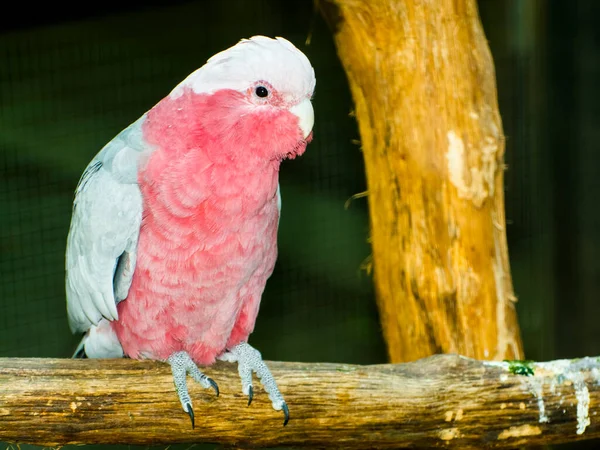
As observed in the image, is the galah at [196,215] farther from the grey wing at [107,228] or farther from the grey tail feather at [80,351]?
the grey tail feather at [80,351]

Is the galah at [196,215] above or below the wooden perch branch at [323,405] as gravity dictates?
above

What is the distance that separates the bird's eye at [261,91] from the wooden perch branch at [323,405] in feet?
2.64

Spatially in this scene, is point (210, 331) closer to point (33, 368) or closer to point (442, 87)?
point (33, 368)

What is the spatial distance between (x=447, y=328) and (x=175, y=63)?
82.3 inches

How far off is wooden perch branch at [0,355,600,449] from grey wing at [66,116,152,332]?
0.73ft

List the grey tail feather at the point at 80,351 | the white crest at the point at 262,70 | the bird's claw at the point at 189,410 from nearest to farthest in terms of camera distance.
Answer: the white crest at the point at 262,70 < the bird's claw at the point at 189,410 < the grey tail feather at the point at 80,351

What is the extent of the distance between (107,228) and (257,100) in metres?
0.58

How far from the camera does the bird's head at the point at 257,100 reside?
5.94 feet

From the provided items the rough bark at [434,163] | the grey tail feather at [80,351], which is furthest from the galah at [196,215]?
the rough bark at [434,163]

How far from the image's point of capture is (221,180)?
6.15 ft

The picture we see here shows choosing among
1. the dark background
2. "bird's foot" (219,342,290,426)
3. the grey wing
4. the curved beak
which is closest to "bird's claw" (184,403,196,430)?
"bird's foot" (219,342,290,426)

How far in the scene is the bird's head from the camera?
1810 millimetres

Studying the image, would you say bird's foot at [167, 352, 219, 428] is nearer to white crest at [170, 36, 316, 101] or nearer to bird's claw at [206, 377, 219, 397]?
bird's claw at [206, 377, 219, 397]

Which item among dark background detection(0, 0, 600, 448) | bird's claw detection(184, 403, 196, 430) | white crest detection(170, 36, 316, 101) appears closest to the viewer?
white crest detection(170, 36, 316, 101)
